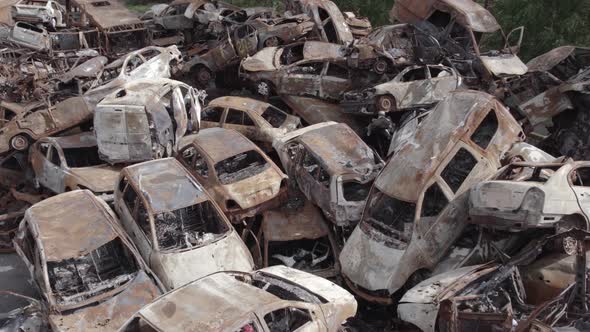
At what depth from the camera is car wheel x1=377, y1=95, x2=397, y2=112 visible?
1155 cm

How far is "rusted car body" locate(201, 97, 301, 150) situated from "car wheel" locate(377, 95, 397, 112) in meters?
1.80

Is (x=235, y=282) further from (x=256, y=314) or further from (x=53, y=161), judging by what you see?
(x=53, y=161)

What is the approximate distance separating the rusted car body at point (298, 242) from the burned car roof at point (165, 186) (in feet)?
4.01

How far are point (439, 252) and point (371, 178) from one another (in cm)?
187

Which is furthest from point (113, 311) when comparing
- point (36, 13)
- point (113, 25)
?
point (36, 13)

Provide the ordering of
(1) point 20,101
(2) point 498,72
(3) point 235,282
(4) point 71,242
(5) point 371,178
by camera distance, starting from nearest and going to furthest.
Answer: (3) point 235,282 → (4) point 71,242 → (5) point 371,178 → (2) point 498,72 → (1) point 20,101

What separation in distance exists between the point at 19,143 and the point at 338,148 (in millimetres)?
6309

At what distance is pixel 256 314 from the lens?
554cm

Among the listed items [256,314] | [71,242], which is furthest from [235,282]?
[71,242]

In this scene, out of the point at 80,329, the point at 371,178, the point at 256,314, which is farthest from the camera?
the point at 371,178

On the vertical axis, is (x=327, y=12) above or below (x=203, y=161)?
above

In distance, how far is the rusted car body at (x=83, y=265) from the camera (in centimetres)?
709

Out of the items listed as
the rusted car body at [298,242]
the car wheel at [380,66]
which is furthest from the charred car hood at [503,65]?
the rusted car body at [298,242]

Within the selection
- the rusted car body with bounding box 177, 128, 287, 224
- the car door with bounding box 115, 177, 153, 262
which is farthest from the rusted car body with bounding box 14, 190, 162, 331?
the rusted car body with bounding box 177, 128, 287, 224
